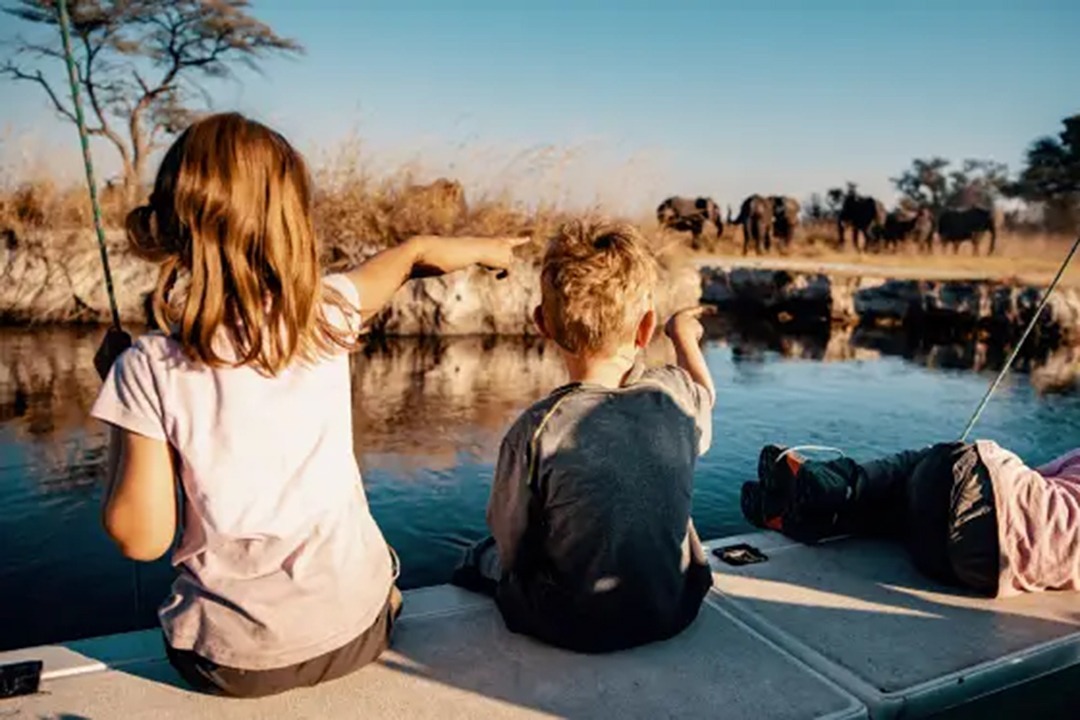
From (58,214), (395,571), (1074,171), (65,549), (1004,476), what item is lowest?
(65,549)

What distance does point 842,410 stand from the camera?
194 inches

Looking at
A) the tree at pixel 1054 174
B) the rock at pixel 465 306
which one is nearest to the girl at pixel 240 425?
the rock at pixel 465 306

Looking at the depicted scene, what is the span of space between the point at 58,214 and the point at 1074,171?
27237mm

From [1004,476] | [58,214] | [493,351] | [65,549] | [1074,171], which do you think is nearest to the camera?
[1004,476]

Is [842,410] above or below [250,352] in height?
below

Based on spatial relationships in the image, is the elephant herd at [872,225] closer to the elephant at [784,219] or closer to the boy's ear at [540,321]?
the elephant at [784,219]

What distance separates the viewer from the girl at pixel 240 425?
45.4 inches

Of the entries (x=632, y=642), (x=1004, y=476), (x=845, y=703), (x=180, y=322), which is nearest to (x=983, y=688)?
(x=845, y=703)

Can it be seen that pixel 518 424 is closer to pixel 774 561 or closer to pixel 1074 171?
pixel 774 561

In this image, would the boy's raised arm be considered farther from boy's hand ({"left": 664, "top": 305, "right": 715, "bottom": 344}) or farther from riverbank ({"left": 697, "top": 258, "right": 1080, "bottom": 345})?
riverbank ({"left": 697, "top": 258, "right": 1080, "bottom": 345})

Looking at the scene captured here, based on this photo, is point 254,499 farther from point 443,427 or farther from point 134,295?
point 134,295

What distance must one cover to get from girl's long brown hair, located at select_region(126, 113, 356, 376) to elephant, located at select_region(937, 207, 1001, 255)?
2385 centimetres

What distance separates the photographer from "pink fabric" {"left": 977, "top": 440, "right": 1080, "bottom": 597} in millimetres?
1793

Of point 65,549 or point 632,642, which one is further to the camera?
point 65,549
